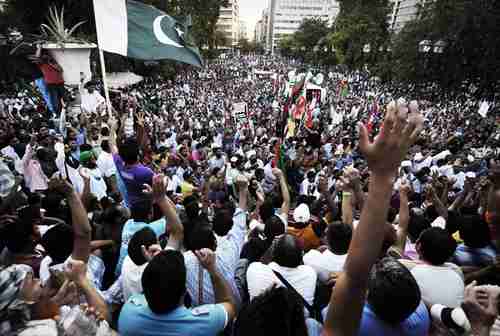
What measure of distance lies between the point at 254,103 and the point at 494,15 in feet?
54.6

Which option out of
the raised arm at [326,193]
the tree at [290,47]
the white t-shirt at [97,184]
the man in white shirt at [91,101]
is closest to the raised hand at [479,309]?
the raised arm at [326,193]

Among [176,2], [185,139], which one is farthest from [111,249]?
[176,2]

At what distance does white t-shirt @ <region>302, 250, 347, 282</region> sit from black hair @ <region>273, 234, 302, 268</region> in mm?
361

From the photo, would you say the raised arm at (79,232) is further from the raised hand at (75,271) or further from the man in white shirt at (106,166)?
the man in white shirt at (106,166)

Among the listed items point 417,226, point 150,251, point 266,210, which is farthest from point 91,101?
point 417,226

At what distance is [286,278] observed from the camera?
2.33 meters

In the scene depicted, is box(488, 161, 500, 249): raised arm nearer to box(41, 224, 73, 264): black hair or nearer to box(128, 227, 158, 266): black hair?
box(128, 227, 158, 266): black hair

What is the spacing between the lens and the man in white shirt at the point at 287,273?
2.31m

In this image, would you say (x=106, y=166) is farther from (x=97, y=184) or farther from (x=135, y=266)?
(x=135, y=266)

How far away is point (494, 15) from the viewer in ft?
48.8

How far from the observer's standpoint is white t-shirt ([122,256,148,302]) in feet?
7.55

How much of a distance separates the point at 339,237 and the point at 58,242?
1.98 m

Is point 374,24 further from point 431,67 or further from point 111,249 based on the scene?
point 111,249

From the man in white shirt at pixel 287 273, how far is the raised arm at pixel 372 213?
43.8 inches
